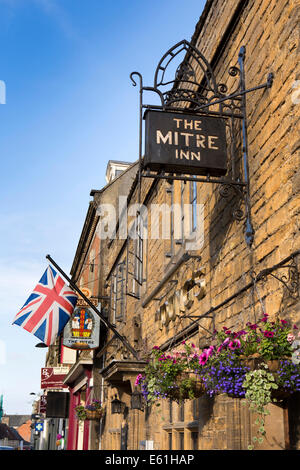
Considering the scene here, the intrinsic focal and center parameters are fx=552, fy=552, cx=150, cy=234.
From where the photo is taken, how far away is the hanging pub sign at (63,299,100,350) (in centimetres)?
1939

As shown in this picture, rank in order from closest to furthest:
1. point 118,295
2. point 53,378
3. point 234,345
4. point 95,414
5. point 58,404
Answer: point 234,345 → point 95,414 → point 118,295 → point 58,404 → point 53,378

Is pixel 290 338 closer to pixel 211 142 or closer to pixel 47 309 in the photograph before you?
pixel 211 142

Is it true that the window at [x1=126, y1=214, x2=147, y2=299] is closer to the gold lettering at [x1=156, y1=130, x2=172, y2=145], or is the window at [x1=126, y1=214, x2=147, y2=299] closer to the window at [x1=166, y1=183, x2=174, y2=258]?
the window at [x1=166, y1=183, x2=174, y2=258]

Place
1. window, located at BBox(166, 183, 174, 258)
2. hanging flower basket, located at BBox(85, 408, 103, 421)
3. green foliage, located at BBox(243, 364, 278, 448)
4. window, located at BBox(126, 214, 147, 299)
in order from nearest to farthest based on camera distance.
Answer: green foliage, located at BBox(243, 364, 278, 448), window, located at BBox(166, 183, 174, 258), window, located at BBox(126, 214, 147, 299), hanging flower basket, located at BBox(85, 408, 103, 421)

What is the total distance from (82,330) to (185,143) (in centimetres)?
1386

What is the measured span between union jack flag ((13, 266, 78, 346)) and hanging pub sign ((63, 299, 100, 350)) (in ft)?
18.9

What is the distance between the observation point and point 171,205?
11094 mm

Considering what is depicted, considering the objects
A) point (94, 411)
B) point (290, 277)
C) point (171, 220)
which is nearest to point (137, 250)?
point (171, 220)

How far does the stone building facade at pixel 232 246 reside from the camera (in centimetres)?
560

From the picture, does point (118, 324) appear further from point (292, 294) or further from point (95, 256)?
point (292, 294)

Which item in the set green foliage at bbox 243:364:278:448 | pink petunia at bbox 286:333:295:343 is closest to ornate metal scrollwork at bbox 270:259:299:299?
pink petunia at bbox 286:333:295:343

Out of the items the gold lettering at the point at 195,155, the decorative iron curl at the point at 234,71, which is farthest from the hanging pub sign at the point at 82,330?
the decorative iron curl at the point at 234,71

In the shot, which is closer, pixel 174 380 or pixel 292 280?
pixel 292 280

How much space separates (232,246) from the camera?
7117 mm
